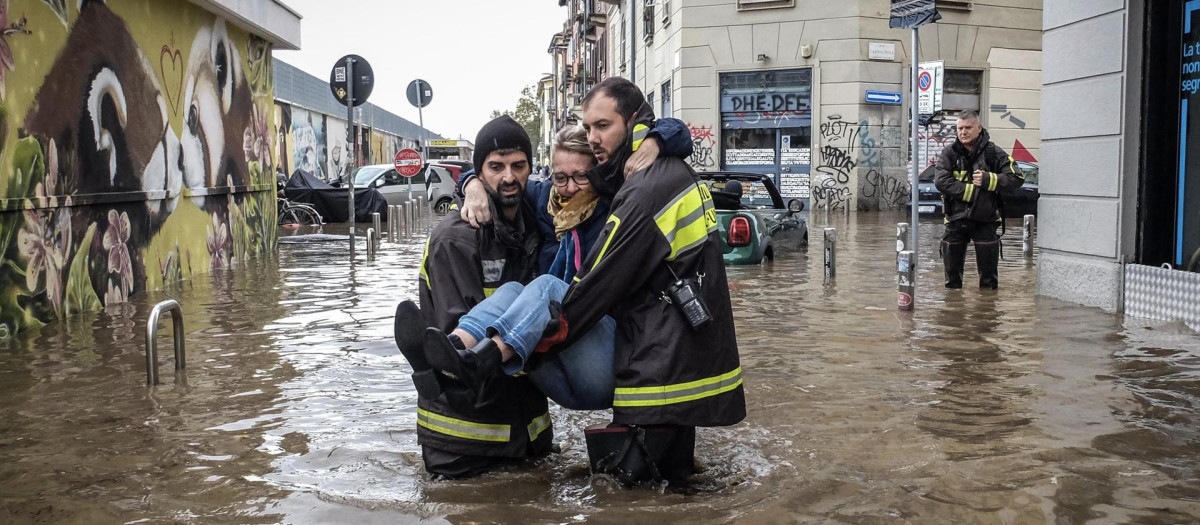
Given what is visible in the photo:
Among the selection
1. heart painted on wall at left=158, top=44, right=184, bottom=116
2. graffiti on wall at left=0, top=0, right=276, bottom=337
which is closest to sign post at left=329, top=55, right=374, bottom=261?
graffiti on wall at left=0, top=0, right=276, bottom=337

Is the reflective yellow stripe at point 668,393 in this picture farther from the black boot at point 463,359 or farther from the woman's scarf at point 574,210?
the woman's scarf at point 574,210

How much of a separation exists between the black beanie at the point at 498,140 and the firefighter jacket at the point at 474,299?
0.89ft

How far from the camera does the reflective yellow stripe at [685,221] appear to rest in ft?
13.3

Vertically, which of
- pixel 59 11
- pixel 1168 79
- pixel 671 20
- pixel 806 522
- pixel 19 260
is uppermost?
pixel 671 20

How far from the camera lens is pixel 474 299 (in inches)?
169

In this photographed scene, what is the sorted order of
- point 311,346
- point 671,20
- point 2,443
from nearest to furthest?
point 2,443
point 311,346
point 671,20

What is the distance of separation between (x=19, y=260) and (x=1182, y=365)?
814 centimetres

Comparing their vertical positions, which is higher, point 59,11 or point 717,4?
point 717,4

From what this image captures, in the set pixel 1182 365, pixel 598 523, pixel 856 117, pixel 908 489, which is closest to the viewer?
pixel 598 523

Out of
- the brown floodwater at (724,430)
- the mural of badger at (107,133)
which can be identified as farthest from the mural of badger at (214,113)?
the brown floodwater at (724,430)

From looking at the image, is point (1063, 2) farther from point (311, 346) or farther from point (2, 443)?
point (2, 443)

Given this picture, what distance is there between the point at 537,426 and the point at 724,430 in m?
1.19

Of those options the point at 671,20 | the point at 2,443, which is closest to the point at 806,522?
the point at 2,443

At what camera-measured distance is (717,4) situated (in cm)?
2950
